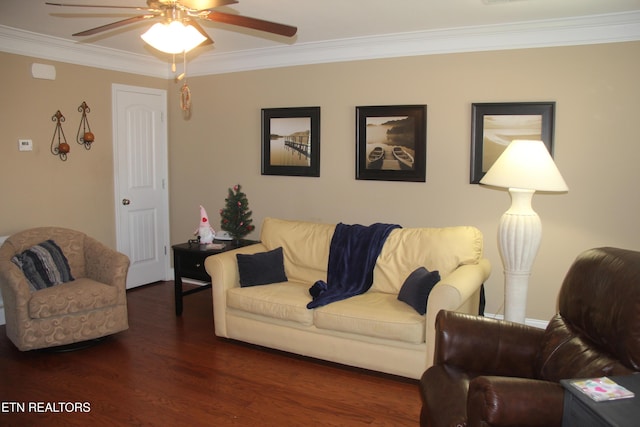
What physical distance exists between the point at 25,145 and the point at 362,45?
10.2 feet

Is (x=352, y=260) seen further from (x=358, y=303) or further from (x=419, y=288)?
(x=419, y=288)

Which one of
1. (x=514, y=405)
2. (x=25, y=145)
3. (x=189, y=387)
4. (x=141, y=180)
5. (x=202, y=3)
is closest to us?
(x=514, y=405)

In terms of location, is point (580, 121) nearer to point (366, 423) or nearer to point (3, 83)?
point (366, 423)

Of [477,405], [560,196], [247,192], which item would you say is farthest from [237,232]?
[477,405]

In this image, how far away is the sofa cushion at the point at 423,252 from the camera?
367cm

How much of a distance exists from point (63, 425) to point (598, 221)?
387cm

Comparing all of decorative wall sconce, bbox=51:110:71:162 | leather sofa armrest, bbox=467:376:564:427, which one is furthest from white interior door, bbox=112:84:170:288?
leather sofa armrest, bbox=467:376:564:427

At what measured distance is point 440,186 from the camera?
435 cm

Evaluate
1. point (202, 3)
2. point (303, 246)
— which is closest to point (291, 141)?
point (303, 246)

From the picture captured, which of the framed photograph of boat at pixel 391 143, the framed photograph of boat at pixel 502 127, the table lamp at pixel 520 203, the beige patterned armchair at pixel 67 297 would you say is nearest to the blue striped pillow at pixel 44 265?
the beige patterned armchair at pixel 67 297

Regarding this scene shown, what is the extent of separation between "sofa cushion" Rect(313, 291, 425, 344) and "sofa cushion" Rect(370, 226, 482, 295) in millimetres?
225

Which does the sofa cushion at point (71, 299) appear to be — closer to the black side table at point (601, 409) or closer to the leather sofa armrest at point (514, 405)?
the leather sofa armrest at point (514, 405)

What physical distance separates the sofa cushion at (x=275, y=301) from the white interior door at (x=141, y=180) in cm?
203

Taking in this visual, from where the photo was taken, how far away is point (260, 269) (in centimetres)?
408
